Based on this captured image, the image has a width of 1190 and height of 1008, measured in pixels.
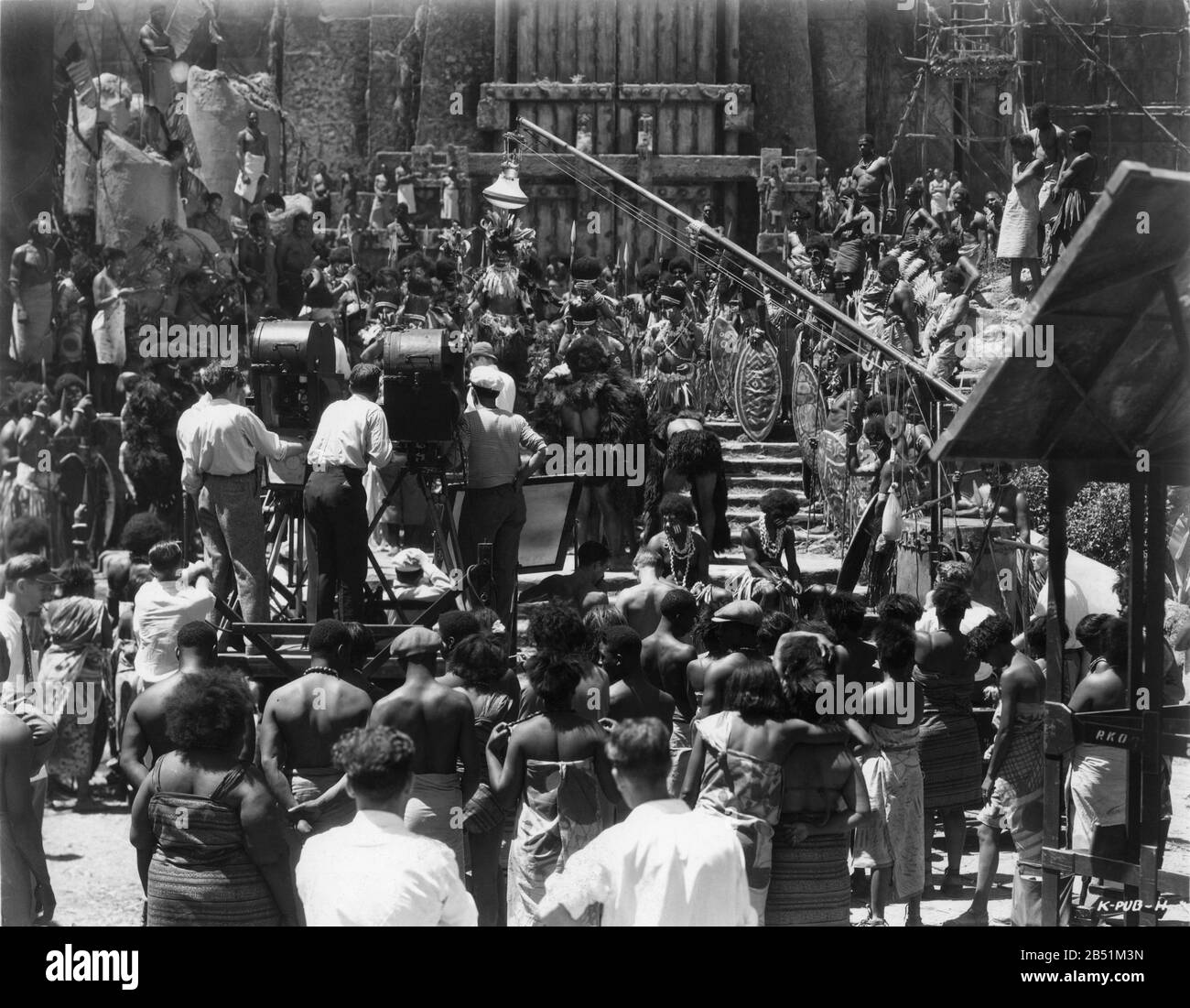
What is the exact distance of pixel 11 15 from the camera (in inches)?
447

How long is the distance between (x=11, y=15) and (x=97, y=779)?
476cm

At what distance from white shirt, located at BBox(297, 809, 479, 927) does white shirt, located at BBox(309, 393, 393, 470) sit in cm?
443

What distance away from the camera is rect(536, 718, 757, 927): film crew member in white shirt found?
17.2 ft

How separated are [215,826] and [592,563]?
13.9 ft

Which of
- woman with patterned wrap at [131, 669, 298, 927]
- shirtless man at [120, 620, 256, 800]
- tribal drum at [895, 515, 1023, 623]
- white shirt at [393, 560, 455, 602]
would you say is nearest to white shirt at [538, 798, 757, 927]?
woman with patterned wrap at [131, 669, 298, 927]

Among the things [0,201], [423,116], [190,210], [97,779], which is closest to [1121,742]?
[97,779]

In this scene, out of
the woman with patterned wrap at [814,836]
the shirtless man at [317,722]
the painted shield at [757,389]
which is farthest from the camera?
the painted shield at [757,389]

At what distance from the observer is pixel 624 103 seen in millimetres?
23453

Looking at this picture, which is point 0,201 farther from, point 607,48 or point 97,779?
point 607,48

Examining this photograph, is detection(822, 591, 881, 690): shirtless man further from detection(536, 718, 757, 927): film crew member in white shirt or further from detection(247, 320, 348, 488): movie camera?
detection(247, 320, 348, 488): movie camera

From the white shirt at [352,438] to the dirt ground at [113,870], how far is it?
2.25 meters

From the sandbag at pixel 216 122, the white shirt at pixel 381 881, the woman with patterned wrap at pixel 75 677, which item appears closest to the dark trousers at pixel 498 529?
the woman with patterned wrap at pixel 75 677

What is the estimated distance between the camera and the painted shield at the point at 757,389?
15609mm
